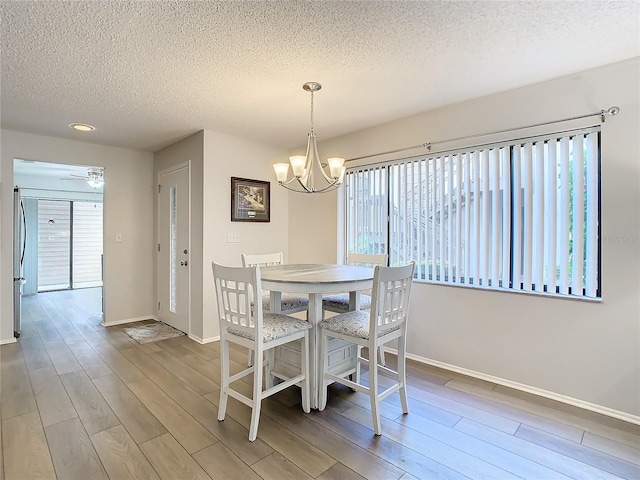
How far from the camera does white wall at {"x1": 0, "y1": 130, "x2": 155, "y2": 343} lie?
12.0ft

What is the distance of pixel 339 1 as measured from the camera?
1.58 metres

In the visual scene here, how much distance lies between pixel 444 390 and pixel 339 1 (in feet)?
8.60

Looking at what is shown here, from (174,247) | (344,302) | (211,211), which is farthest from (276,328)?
(174,247)

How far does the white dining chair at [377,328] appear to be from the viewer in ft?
6.23

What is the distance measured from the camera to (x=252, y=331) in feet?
6.31

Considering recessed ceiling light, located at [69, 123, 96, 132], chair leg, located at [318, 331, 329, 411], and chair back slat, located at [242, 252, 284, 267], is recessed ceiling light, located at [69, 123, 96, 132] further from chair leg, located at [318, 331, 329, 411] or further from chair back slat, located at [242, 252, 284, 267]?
chair leg, located at [318, 331, 329, 411]

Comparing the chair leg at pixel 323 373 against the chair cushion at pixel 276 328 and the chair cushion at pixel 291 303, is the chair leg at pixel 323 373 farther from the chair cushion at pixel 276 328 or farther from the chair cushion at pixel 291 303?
the chair cushion at pixel 291 303

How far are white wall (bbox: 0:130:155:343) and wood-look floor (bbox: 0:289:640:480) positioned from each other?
5.10ft

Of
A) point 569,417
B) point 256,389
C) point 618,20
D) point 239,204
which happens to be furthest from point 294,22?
point 569,417

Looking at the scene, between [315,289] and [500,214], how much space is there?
167 centimetres

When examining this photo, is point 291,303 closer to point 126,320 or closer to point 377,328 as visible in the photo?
point 377,328

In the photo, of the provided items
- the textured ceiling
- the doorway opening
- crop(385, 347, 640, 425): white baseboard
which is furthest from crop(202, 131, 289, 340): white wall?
the doorway opening

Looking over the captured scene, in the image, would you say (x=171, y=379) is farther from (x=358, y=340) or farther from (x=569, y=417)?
(x=569, y=417)

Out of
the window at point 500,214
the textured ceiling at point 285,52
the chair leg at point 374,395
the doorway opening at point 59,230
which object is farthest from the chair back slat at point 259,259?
the doorway opening at point 59,230
